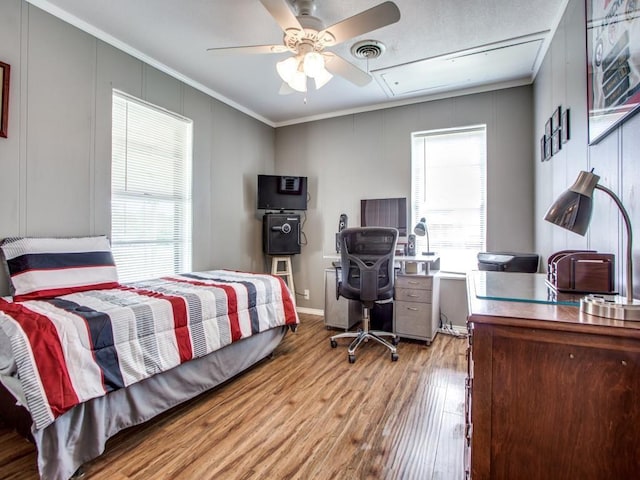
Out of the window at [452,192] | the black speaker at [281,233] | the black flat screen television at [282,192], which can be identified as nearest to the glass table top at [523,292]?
the window at [452,192]

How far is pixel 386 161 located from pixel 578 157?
2.28m

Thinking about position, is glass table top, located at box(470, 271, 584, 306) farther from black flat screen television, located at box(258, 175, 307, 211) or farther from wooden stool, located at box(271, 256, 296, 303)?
black flat screen television, located at box(258, 175, 307, 211)

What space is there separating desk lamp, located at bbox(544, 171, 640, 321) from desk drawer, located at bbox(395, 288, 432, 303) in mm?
2233

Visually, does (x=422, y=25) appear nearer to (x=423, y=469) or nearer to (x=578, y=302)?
(x=578, y=302)

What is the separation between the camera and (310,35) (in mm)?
2047

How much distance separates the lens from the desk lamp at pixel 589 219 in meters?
0.79

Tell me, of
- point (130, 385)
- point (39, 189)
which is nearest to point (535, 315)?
point (130, 385)

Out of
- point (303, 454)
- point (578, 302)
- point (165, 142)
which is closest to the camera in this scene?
point (578, 302)

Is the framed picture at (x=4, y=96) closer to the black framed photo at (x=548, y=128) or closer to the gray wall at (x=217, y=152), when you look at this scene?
the gray wall at (x=217, y=152)

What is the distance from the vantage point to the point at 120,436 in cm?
176

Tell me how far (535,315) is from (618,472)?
373mm

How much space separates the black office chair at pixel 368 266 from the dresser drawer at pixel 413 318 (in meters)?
0.35

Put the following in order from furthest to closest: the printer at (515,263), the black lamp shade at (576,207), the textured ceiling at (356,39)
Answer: the printer at (515,263), the textured ceiling at (356,39), the black lamp shade at (576,207)

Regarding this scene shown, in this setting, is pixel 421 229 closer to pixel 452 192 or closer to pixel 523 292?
pixel 452 192
